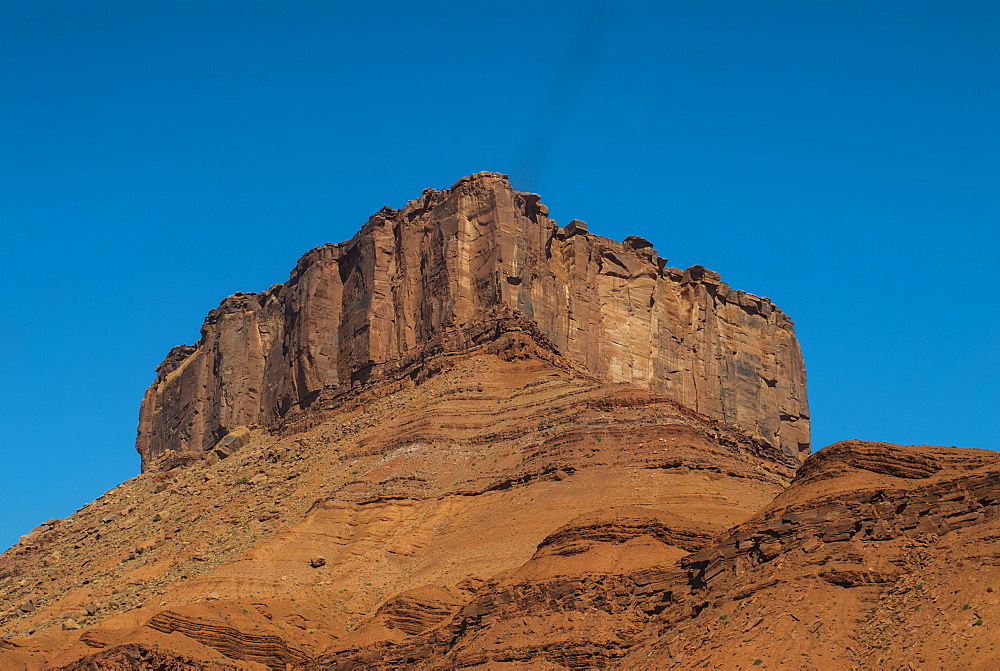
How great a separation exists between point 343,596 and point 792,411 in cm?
6096

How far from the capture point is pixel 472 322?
3418 inches

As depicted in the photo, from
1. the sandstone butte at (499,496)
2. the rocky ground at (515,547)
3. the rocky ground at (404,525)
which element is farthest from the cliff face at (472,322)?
the rocky ground at (404,525)

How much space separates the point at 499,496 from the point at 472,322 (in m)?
22.0

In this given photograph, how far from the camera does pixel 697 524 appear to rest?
48781mm

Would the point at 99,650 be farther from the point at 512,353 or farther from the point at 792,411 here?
the point at 792,411

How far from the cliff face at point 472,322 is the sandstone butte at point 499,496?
0.78 feet

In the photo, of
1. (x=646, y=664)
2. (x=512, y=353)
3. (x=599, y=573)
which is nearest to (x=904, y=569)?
(x=646, y=664)

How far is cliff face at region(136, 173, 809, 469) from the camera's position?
90.1 metres

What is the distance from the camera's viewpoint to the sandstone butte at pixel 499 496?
3628 cm

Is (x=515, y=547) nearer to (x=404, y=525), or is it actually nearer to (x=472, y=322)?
(x=404, y=525)

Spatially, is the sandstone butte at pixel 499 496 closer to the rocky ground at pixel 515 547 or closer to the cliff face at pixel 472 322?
the rocky ground at pixel 515 547

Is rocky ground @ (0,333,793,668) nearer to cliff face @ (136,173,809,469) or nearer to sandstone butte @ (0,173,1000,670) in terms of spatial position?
sandstone butte @ (0,173,1000,670)

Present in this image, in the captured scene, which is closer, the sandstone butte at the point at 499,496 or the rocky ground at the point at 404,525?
the sandstone butte at the point at 499,496

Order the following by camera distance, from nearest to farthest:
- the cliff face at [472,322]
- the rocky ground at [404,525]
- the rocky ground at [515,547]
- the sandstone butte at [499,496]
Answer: the rocky ground at [515,547]
the sandstone butte at [499,496]
the rocky ground at [404,525]
the cliff face at [472,322]
